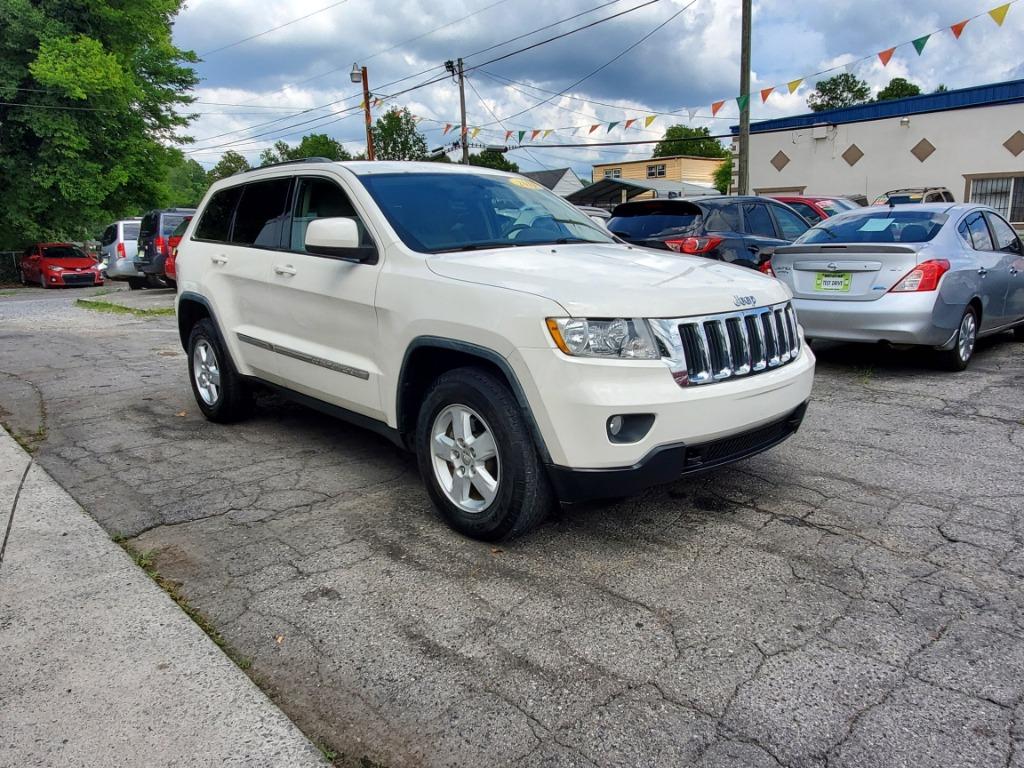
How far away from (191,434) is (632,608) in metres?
3.77

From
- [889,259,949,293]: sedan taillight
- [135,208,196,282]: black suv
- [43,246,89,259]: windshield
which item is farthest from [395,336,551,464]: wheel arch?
[43,246,89,259]: windshield

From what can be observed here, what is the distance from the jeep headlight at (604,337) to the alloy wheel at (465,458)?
1.78ft

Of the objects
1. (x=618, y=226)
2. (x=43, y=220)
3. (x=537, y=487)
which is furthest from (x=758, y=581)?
(x=43, y=220)

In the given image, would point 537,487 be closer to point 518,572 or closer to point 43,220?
point 518,572

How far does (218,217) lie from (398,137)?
63.8 metres

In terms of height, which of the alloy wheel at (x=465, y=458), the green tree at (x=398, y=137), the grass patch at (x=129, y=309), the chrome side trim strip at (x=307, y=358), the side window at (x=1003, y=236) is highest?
the green tree at (x=398, y=137)

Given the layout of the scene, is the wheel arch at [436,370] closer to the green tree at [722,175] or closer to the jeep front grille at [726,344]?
the jeep front grille at [726,344]

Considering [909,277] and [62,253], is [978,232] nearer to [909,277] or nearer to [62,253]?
[909,277]

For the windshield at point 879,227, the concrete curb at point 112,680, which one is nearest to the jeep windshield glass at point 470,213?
the concrete curb at point 112,680

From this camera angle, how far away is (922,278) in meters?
6.30

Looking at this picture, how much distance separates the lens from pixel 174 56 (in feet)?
104

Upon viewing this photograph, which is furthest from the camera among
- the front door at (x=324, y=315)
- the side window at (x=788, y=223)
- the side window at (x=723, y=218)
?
the side window at (x=788, y=223)

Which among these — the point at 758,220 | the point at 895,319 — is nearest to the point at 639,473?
the point at 895,319

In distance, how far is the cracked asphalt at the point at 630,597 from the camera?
2.26 m
